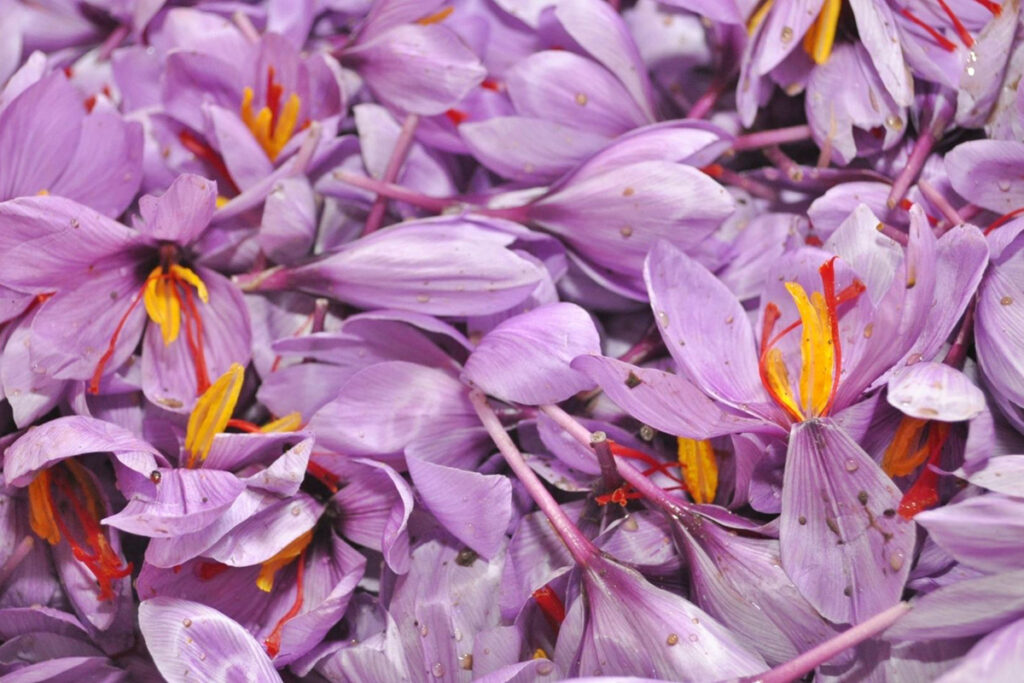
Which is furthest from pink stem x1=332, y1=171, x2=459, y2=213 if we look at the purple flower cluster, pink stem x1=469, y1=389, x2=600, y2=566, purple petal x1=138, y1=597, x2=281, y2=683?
purple petal x1=138, y1=597, x2=281, y2=683

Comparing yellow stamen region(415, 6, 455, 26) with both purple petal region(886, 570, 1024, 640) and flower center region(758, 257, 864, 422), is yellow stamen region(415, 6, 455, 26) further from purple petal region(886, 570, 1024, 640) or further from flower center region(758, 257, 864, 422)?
purple petal region(886, 570, 1024, 640)

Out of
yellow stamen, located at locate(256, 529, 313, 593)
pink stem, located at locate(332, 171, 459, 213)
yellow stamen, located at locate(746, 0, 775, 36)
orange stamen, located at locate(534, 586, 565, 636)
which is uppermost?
yellow stamen, located at locate(746, 0, 775, 36)

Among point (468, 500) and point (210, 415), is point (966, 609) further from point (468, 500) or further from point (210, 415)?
point (210, 415)

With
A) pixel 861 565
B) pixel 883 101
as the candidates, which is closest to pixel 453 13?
pixel 883 101

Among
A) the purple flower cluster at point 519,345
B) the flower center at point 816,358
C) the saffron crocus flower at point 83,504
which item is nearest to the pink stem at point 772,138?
the purple flower cluster at point 519,345

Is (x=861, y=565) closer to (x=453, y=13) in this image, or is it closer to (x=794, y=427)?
(x=794, y=427)

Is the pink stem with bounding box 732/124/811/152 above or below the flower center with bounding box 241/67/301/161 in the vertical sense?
above

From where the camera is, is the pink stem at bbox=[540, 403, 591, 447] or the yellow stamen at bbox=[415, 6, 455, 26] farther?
the yellow stamen at bbox=[415, 6, 455, 26]
